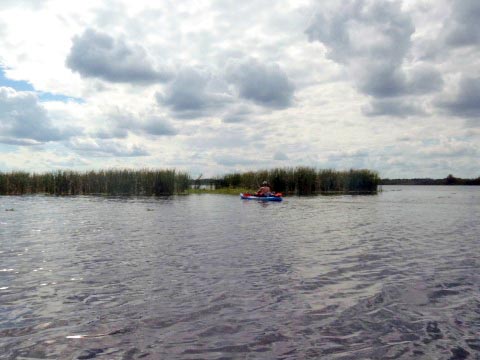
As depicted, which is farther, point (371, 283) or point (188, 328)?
point (371, 283)

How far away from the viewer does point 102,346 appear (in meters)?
5.93

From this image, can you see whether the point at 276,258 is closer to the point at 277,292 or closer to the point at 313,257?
the point at 313,257

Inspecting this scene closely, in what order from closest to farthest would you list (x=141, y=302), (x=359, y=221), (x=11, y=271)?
(x=141, y=302) → (x=11, y=271) → (x=359, y=221)

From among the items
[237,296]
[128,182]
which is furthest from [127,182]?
[237,296]

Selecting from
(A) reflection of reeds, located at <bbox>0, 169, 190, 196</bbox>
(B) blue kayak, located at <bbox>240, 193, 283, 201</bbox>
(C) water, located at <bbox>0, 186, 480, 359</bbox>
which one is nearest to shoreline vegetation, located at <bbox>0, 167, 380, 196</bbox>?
(A) reflection of reeds, located at <bbox>0, 169, 190, 196</bbox>

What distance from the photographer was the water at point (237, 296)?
602 cm

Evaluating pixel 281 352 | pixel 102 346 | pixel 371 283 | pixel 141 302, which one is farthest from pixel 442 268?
pixel 102 346

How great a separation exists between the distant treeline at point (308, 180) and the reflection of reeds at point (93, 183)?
1191 cm

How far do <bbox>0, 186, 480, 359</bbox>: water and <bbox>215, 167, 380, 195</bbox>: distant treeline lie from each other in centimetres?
4025

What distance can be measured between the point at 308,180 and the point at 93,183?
29.0 metres

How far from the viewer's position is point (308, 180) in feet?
189

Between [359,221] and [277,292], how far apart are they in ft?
50.4

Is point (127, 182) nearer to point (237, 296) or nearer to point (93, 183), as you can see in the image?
point (93, 183)

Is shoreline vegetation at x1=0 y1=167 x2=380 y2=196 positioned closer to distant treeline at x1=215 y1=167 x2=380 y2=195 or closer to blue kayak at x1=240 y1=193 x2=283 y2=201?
distant treeline at x1=215 y1=167 x2=380 y2=195
